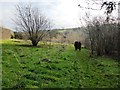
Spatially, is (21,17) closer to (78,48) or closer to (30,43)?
(30,43)

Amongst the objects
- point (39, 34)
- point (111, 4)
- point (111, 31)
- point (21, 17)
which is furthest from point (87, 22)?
point (111, 4)

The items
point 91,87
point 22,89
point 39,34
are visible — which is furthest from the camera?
point 39,34

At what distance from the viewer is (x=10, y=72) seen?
1534 cm

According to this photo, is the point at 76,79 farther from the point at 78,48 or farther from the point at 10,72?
the point at 78,48

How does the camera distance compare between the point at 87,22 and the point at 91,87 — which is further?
the point at 87,22

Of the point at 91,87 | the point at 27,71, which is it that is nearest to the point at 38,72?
the point at 27,71

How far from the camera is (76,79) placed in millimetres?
14664

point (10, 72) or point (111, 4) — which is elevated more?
point (111, 4)

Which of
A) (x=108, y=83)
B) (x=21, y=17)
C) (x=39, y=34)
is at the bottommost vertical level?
(x=108, y=83)

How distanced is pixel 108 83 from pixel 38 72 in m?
3.95

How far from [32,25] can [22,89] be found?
32.6 metres

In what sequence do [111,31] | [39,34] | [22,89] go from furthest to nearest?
[39,34]
[111,31]
[22,89]

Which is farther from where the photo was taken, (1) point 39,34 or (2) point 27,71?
(1) point 39,34

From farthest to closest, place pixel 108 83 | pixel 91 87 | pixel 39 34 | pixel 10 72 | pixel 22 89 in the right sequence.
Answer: pixel 39 34 → pixel 10 72 → pixel 108 83 → pixel 91 87 → pixel 22 89
